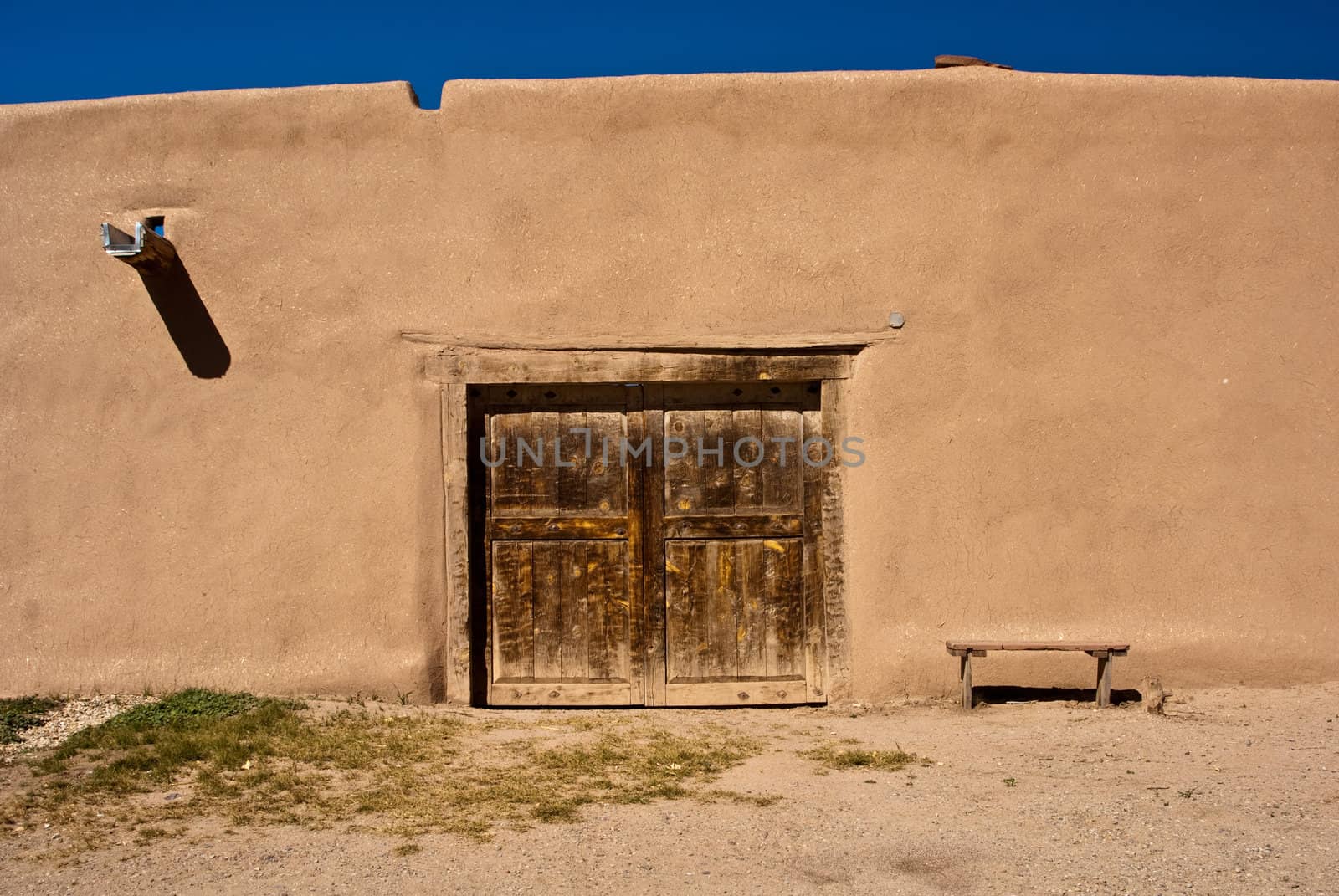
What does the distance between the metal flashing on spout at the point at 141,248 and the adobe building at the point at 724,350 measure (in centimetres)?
3

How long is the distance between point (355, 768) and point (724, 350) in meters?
2.57

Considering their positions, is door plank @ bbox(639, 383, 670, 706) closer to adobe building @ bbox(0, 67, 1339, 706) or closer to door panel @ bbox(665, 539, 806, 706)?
door panel @ bbox(665, 539, 806, 706)

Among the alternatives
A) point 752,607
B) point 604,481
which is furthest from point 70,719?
point 752,607

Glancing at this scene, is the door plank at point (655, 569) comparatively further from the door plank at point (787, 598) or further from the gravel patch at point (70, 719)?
the gravel patch at point (70, 719)

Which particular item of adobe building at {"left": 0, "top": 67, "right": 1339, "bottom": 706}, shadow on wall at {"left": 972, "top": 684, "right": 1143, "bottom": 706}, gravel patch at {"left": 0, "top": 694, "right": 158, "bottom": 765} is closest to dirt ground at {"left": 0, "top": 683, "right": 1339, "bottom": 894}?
gravel patch at {"left": 0, "top": 694, "right": 158, "bottom": 765}

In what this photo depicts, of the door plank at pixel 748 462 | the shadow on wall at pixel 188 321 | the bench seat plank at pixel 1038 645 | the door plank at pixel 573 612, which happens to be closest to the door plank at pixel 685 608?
the door plank at pixel 748 462

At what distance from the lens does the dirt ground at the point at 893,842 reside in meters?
3.17

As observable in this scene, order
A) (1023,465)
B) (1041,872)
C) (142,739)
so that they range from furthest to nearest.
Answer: (1023,465) < (142,739) < (1041,872)

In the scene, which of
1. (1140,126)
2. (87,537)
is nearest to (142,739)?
(87,537)

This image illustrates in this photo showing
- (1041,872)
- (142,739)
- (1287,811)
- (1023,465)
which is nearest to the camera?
(1041,872)

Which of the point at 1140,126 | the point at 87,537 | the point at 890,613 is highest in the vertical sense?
the point at 1140,126

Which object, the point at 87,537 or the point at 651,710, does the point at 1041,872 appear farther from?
the point at 87,537

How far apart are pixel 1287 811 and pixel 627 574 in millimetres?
3022

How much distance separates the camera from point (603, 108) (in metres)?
5.34
